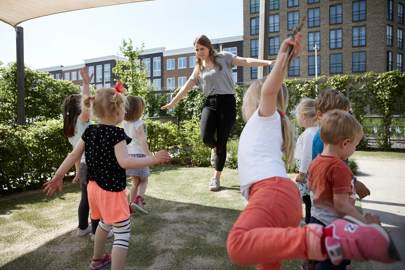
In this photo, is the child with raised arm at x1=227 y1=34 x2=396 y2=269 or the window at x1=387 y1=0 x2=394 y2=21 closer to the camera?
the child with raised arm at x1=227 y1=34 x2=396 y2=269

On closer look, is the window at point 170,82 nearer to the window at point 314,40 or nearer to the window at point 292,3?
the window at point 292,3

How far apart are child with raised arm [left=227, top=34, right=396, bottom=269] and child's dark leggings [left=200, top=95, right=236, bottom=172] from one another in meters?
2.64

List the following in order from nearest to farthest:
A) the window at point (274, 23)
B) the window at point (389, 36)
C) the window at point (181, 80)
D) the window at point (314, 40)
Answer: the window at point (389, 36) → the window at point (314, 40) → the window at point (274, 23) → the window at point (181, 80)

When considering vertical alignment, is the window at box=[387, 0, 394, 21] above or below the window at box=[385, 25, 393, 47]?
above

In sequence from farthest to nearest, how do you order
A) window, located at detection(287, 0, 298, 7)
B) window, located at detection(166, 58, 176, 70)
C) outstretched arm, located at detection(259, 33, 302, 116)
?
window, located at detection(166, 58, 176, 70)
window, located at detection(287, 0, 298, 7)
outstretched arm, located at detection(259, 33, 302, 116)

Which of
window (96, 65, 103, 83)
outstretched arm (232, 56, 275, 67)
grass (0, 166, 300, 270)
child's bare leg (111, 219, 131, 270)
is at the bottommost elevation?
grass (0, 166, 300, 270)

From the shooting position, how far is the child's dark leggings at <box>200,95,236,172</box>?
521cm

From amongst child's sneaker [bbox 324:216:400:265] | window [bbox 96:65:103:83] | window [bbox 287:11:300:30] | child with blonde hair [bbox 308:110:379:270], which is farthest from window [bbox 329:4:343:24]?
child's sneaker [bbox 324:216:400:265]

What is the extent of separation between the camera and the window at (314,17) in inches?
1921

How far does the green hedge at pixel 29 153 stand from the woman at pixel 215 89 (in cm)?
283

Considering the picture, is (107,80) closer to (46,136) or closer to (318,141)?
(46,136)

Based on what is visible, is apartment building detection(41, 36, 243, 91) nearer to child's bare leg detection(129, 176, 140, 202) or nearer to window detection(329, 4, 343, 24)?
window detection(329, 4, 343, 24)

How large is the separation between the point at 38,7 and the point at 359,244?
6.57 meters

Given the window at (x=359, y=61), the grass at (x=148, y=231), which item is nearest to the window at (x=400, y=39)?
the window at (x=359, y=61)
